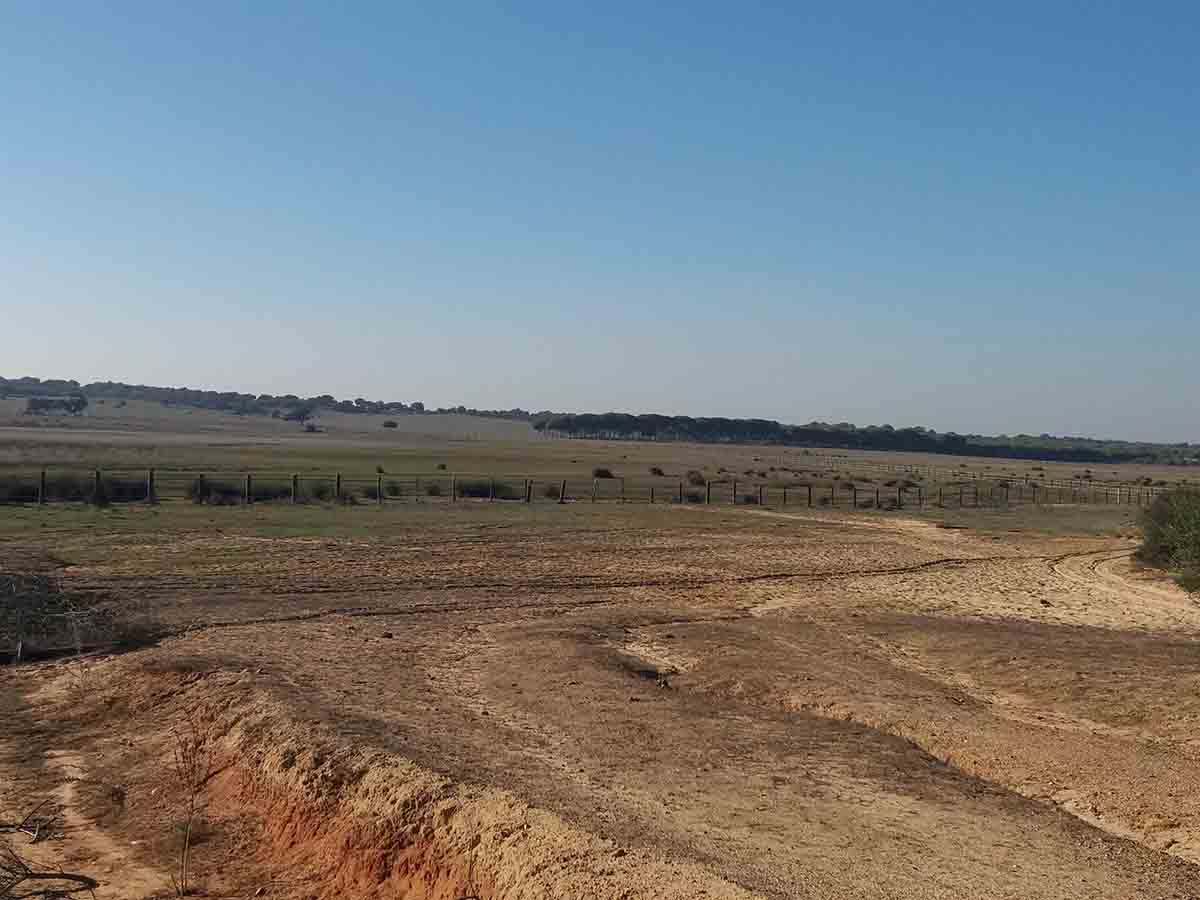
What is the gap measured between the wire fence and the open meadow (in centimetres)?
1963

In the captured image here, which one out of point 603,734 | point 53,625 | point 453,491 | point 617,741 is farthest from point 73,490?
point 617,741

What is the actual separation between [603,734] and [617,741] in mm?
339

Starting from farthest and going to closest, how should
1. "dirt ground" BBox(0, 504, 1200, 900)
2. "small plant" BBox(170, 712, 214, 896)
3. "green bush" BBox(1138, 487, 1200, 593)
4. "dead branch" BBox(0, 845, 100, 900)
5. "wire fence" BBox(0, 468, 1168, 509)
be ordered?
"wire fence" BBox(0, 468, 1168, 509), "green bush" BBox(1138, 487, 1200, 593), "small plant" BBox(170, 712, 214, 896), "dead branch" BBox(0, 845, 100, 900), "dirt ground" BBox(0, 504, 1200, 900)

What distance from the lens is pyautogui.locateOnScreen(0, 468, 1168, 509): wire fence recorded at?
47875 millimetres

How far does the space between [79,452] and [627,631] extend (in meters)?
73.0

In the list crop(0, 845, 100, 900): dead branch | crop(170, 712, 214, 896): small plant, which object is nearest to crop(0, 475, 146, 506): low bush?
crop(170, 712, 214, 896): small plant

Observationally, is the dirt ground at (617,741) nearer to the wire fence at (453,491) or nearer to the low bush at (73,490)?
the low bush at (73,490)

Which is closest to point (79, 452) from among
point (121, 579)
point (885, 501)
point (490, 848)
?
point (885, 501)

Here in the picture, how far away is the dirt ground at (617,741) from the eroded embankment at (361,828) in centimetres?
3

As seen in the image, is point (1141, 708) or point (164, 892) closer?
point (164, 892)

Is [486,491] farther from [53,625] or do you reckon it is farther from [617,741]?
[617,741]

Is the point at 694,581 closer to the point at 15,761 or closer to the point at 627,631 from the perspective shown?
the point at 627,631

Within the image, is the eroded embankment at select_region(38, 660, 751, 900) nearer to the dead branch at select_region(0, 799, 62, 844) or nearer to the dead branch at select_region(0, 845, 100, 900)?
the dead branch at select_region(0, 845, 100, 900)

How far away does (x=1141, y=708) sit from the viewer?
13.6m
